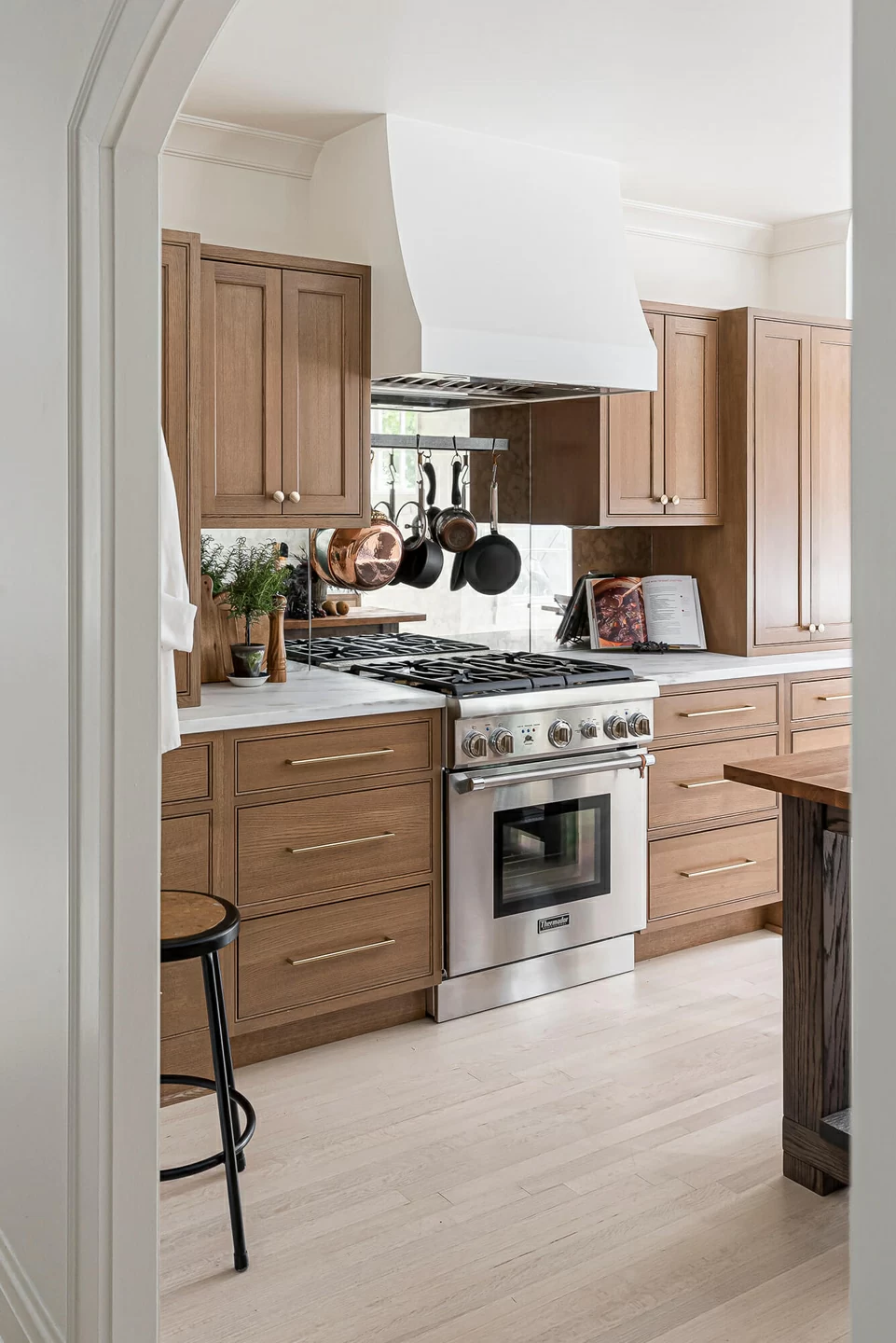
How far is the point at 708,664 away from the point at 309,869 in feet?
5.46

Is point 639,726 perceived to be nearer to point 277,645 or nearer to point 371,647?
point 371,647

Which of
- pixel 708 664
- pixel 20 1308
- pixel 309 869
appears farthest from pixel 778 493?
pixel 20 1308

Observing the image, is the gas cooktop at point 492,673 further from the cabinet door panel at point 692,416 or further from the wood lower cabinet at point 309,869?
the cabinet door panel at point 692,416

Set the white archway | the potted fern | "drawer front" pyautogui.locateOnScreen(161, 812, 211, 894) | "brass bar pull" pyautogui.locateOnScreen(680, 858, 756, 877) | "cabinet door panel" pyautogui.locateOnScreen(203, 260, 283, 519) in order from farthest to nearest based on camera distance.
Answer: "brass bar pull" pyautogui.locateOnScreen(680, 858, 756, 877), the potted fern, "cabinet door panel" pyautogui.locateOnScreen(203, 260, 283, 519), "drawer front" pyautogui.locateOnScreen(161, 812, 211, 894), the white archway

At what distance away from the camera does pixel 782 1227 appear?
90.5 inches

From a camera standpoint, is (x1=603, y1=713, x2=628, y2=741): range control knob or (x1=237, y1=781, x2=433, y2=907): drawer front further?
(x1=603, y1=713, x2=628, y2=741): range control knob

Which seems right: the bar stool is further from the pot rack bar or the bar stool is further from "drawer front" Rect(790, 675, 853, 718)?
"drawer front" Rect(790, 675, 853, 718)

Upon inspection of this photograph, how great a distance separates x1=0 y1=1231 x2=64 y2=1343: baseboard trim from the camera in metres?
1.86

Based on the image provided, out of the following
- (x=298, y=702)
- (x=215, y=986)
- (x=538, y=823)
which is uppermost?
(x=298, y=702)

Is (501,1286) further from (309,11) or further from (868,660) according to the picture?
(309,11)

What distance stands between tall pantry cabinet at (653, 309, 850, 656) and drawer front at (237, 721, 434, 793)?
5.01ft

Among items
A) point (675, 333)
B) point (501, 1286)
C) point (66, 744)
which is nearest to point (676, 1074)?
point (501, 1286)

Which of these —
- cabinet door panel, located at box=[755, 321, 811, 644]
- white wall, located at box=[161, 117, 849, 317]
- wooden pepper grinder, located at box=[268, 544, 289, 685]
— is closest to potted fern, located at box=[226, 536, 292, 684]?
wooden pepper grinder, located at box=[268, 544, 289, 685]

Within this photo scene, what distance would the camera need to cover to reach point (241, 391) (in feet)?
10.6
